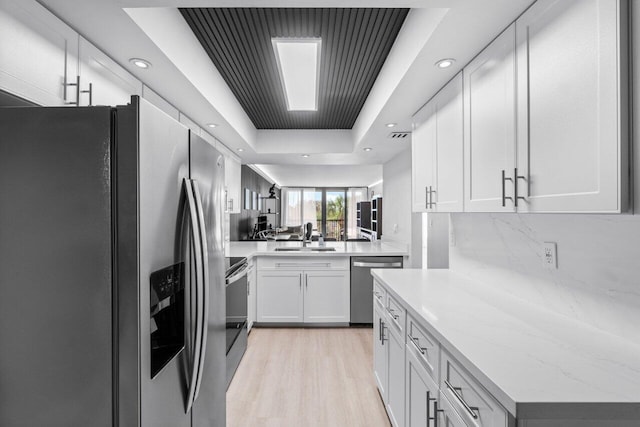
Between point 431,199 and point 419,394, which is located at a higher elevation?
point 431,199

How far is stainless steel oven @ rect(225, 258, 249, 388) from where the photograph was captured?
8.45 ft

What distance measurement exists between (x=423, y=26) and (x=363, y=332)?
312cm

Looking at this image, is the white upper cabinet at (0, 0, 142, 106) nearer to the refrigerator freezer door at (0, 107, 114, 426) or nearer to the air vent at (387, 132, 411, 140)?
the refrigerator freezer door at (0, 107, 114, 426)

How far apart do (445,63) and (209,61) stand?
5.30 ft

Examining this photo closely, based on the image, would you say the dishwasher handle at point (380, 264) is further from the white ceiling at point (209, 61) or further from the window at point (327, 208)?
the window at point (327, 208)

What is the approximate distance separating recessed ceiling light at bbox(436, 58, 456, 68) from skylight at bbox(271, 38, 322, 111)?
31.1 inches

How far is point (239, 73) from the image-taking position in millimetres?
2617

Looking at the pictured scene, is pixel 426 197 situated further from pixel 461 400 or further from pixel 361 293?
pixel 361 293

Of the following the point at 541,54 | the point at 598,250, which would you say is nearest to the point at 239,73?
the point at 541,54

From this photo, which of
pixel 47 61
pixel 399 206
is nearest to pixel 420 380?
pixel 47 61

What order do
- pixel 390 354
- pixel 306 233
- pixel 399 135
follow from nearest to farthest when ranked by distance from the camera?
pixel 390 354 < pixel 399 135 < pixel 306 233

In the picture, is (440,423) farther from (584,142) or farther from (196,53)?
(196,53)

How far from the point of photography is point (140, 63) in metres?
1.78

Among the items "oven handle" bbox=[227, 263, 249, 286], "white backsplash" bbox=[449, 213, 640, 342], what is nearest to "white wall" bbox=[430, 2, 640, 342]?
"white backsplash" bbox=[449, 213, 640, 342]
